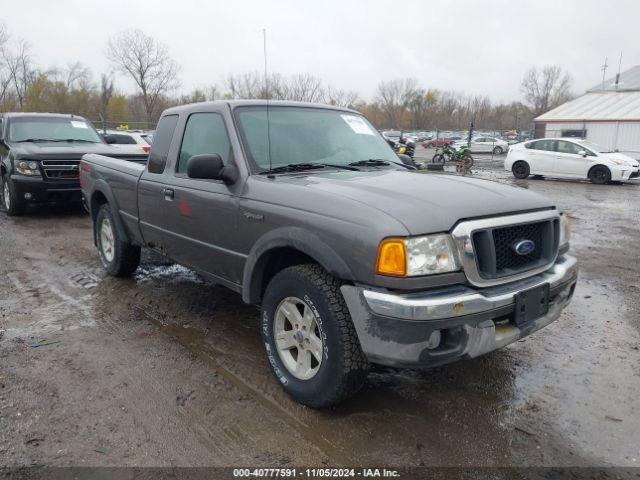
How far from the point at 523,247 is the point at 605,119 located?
31.7m

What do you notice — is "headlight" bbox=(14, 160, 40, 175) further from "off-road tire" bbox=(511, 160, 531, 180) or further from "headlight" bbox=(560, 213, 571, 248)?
"off-road tire" bbox=(511, 160, 531, 180)

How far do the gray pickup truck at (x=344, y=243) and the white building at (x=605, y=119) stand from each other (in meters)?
29.2

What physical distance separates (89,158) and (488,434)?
5.29 m

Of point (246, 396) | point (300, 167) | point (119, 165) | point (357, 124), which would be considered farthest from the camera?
point (119, 165)

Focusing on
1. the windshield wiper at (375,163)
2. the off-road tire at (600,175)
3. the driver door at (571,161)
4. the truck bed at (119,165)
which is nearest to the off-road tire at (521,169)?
the driver door at (571,161)

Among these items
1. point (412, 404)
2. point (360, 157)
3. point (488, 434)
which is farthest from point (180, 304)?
point (488, 434)

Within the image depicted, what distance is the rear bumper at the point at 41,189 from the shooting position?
27.8 feet

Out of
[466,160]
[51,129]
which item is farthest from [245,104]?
[466,160]

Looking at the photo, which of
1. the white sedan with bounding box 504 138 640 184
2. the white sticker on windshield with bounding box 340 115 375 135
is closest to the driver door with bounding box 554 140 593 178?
the white sedan with bounding box 504 138 640 184

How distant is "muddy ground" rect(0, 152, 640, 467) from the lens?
2.66 m

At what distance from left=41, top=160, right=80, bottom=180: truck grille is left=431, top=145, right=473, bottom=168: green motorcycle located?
53.3 feet

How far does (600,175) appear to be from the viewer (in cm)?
1655

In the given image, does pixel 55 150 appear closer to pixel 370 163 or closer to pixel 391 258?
pixel 370 163

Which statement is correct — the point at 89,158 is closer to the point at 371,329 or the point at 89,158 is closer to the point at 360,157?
the point at 360,157
